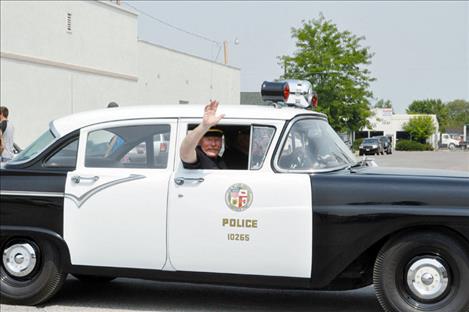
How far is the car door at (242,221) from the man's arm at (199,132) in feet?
0.58

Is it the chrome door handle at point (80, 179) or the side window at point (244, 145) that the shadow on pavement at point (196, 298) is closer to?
the chrome door handle at point (80, 179)

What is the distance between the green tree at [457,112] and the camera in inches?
6612

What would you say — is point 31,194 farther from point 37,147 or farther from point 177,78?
point 177,78

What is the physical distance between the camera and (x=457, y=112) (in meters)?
176

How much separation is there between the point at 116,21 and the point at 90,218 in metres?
27.8

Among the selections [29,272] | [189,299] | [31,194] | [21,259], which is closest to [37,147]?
[31,194]

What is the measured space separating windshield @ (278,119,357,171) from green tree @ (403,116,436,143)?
9265 cm

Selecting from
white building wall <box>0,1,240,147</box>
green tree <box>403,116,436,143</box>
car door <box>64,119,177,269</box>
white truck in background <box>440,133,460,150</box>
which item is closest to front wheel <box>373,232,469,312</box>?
car door <box>64,119,177,269</box>

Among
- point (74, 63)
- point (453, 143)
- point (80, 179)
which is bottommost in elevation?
point (453, 143)

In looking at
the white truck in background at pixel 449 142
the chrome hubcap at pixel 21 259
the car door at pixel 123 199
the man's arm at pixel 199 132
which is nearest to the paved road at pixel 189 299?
the chrome hubcap at pixel 21 259

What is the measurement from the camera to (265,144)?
5711 millimetres

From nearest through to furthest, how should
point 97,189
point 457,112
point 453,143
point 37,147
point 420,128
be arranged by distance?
1. point 97,189
2. point 37,147
3. point 453,143
4. point 420,128
5. point 457,112

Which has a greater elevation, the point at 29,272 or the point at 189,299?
the point at 29,272

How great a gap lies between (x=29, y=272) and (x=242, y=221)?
1885 millimetres
